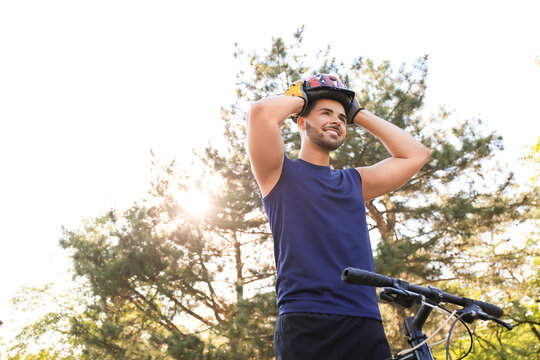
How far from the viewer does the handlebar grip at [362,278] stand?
1055 mm

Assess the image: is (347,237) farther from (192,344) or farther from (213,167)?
(213,167)

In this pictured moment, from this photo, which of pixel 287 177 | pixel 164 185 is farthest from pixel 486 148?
pixel 287 177

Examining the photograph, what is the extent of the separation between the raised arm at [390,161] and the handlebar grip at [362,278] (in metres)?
1.11

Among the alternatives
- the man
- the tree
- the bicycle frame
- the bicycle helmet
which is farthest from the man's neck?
the tree

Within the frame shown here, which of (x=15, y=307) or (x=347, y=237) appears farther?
(x=15, y=307)

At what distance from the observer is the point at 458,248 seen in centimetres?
1001

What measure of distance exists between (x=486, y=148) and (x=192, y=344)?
799 centimetres

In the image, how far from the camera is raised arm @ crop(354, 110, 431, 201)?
2.21 metres

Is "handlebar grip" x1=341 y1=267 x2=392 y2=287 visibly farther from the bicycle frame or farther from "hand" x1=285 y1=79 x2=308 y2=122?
"hand" x1=285 y1=79 x2=308 y2=122

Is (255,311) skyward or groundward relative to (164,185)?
groundward

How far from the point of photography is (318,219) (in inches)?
69.4

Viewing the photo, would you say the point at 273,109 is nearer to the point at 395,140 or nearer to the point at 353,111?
the point at 353,111

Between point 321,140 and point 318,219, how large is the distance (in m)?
0.41

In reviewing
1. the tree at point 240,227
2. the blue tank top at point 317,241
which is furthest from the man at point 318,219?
the tree at point 240,227
